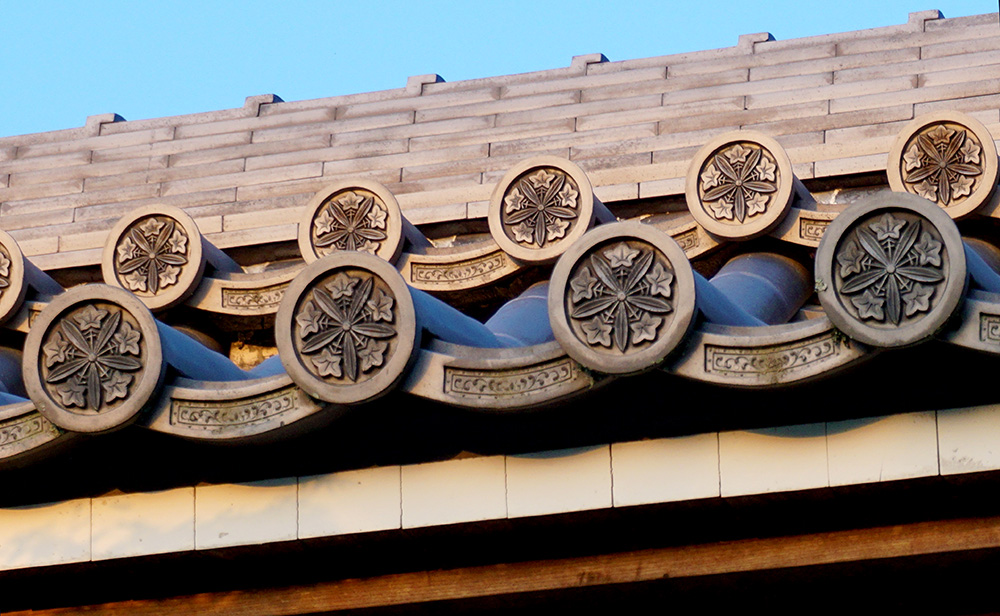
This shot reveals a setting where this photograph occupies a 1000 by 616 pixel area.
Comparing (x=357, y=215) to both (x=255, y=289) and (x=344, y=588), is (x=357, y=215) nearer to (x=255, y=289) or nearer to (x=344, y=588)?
(x=255, y=289)

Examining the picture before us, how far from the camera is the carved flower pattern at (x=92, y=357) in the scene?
7.41 meters

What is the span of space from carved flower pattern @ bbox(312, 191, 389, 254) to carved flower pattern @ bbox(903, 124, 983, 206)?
10.5ft

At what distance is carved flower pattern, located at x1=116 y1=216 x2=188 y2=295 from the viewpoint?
9906 millimetres

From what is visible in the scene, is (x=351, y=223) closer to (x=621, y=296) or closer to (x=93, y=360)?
(x=93, y=360)

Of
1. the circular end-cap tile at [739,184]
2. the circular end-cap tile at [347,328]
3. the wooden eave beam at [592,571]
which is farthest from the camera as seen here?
the circular end-cap tile at [739,184]

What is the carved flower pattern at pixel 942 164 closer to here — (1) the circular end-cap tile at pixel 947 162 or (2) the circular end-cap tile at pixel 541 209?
(1) the circular end-cap tile at pixel 947 162

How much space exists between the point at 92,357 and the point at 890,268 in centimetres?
367

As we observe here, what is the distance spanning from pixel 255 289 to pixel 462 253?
4.27 ft

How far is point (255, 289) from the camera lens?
32.1 feet

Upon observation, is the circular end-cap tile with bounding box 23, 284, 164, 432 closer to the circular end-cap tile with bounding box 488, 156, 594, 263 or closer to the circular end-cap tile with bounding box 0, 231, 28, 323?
the circular end-cap tile with bounding box 0, 231, 28, 323

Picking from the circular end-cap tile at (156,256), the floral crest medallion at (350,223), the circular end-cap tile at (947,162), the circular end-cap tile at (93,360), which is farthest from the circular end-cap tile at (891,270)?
the circular end-cap tile at (156,256)

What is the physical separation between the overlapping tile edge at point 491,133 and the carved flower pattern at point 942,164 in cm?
81

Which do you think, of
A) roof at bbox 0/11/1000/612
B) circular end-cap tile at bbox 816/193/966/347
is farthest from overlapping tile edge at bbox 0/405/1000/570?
circular end-cap tile at bbox 816/193/966/347

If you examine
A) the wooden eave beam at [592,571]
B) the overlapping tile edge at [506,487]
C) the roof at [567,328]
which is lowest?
the wooden eave beam at [592,571]
